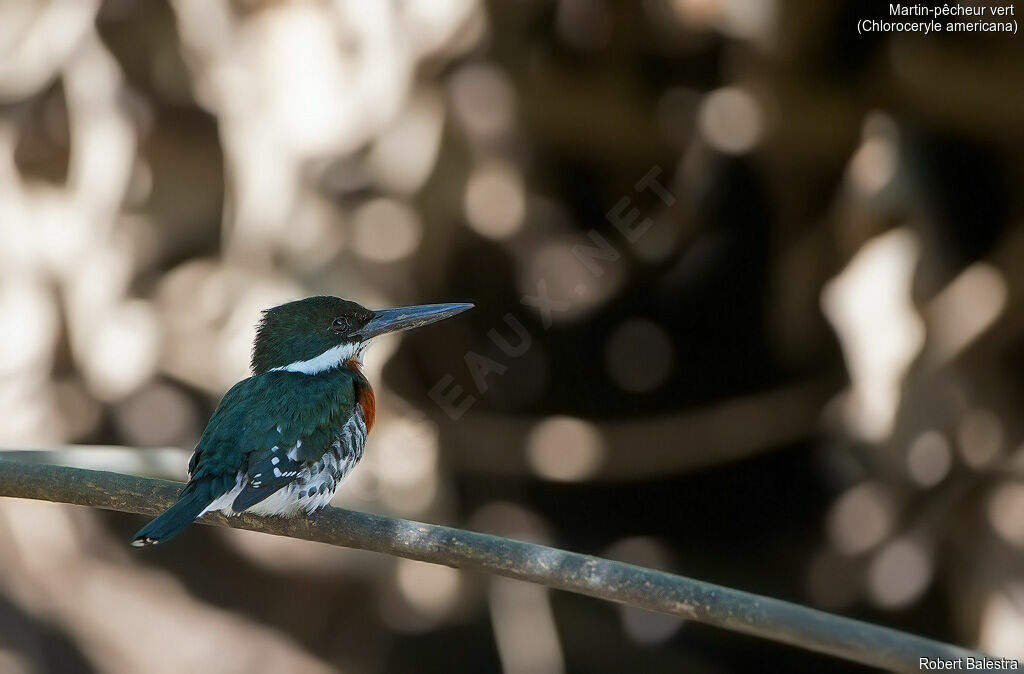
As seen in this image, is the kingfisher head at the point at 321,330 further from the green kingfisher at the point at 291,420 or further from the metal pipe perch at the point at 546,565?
the metal pipe perch at the point at 546,565

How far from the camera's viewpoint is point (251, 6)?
412 centimetres

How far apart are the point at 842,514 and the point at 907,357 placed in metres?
0.71

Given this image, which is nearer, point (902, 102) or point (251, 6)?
point (902, 102)

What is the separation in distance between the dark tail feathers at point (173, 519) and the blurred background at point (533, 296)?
2016mm

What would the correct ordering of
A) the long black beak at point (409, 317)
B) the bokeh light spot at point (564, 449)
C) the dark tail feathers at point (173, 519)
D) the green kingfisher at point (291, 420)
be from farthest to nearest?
1. the bokeh light spot at point (564, 449)
2. the long black beak at point (409, 317)
3. the green kingfisher at point (291, 420)
4. the dark tail feathers at point (173, 519)

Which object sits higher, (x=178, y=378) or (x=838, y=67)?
(x=838, y=67)

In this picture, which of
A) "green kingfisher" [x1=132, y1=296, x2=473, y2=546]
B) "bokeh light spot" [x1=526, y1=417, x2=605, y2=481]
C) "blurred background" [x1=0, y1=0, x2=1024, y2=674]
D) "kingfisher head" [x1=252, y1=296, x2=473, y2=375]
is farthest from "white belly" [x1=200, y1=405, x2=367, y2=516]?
"bokeh light spot" [x1=526, y1=417, x2=605, y2=481]

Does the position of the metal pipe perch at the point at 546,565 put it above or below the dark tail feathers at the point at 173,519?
below

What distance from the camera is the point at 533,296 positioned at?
167 inches

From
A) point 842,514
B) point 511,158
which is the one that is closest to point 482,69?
point 511,158

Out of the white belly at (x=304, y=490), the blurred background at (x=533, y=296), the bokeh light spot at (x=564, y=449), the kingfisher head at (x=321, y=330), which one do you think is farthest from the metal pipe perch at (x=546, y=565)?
the bokeh light spot at (x=564, y=449)

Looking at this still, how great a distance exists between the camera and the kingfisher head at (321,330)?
273 centimetres

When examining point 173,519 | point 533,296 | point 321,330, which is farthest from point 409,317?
point 533,296

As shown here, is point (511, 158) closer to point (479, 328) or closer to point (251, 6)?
point (479, 328)
